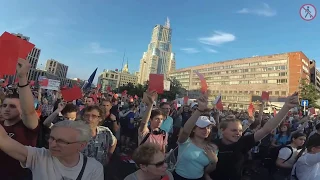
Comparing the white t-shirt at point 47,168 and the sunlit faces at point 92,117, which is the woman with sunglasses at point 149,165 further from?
the sunlit faces at point 92,117

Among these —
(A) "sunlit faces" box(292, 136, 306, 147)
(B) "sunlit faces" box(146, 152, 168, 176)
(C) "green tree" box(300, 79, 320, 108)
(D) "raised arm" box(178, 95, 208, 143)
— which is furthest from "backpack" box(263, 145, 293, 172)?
(C) "green tree" box(300, 79, 320, 108)

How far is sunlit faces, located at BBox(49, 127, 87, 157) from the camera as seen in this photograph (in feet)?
6.25

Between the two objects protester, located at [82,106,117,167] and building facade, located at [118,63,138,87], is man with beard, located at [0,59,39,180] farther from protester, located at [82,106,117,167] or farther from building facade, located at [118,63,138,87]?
building facade, located at [118,63,138,87]

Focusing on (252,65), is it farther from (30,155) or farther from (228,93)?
(30,155)

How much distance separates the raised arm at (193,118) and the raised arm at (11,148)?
1.83 meters

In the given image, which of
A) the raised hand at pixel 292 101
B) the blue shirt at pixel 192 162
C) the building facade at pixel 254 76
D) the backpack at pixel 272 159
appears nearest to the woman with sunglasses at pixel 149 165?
the blue shirt at pixel 192 162

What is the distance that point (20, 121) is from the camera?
259 cm

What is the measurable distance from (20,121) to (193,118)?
6.56ft

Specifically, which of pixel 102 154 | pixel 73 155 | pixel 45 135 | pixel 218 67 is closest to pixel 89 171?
pixel 73 155

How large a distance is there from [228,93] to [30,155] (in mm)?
101338

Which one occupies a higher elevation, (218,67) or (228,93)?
(218,67)

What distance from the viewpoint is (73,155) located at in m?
2.00

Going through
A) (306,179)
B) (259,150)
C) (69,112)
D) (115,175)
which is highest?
(69,112)

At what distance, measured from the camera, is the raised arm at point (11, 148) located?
176 centimetres
